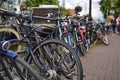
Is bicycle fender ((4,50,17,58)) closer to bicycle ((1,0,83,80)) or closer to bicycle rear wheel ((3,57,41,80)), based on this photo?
bicycle rear wheel ((3,57,41,80))

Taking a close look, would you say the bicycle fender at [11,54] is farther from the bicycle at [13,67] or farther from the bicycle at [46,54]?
the bicycle at [46,54]

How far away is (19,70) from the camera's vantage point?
3.93 meters

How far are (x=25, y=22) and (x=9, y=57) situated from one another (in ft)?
5.02

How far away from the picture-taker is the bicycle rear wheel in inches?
150

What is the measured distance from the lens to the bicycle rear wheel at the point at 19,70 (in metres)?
3.80

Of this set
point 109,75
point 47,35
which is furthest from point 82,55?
point 47,35

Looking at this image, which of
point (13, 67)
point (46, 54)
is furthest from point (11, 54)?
point (46, 54)

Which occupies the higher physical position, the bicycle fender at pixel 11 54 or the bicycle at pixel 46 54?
the bicycle fender at pixel 11 54

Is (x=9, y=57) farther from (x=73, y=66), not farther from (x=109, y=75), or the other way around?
(x=109, y=75)

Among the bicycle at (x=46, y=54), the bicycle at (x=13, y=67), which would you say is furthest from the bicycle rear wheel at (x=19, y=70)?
the bicycle at (x=46, y=54)

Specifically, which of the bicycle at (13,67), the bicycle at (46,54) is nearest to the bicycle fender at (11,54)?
the bicycle at (13,67)

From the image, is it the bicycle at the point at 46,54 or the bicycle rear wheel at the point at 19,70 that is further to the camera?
the bicycle at the point at 46,54

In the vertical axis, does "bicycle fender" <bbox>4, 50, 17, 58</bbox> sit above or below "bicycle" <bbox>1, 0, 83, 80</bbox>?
above

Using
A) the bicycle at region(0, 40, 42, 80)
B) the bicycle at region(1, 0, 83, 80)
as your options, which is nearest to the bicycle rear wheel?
the bicycle at region(0, 40, 42, 80)
